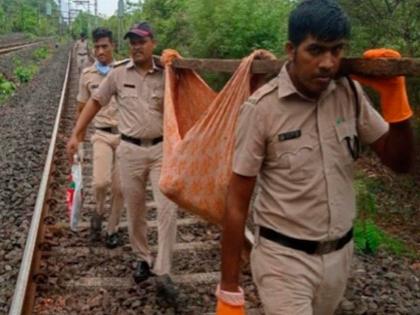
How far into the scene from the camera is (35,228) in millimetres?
6230

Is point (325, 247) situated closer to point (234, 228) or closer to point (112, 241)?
point (234, 228)

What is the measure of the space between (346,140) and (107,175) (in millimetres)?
4084

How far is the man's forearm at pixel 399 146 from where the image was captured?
259 centimetres

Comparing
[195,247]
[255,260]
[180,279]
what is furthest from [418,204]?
[255,260]

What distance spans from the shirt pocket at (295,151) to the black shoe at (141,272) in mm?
3029

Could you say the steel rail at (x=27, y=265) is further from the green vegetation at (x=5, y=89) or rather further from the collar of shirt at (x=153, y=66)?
the green vegetation at (x=5, y=89)

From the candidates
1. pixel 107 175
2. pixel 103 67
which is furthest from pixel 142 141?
pixel 103 67

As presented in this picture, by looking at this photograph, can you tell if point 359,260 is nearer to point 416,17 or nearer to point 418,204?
point 418,204

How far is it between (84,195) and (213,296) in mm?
3545

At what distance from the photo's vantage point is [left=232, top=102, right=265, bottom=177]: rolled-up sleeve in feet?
8.26

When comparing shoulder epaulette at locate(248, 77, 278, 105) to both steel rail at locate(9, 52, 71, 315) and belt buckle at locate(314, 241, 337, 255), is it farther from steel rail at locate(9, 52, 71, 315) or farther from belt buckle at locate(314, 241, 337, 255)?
steel rail at locate(9, 52, 71, 315)

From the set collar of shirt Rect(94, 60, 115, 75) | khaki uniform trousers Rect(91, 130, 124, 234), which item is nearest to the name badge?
khaki uniform trousers Rect(91, 130, 124, 234)

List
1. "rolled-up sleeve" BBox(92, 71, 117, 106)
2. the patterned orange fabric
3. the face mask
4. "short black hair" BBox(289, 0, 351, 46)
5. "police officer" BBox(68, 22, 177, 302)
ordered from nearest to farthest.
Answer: "short black hair" BBox(289, 0, 351, 46) < the patterned orange fabric < "police officer" BBox(68, 22, 177, 302) < "rolled-up sleeve" BBox(92, 71, 117, 106) < the face mask

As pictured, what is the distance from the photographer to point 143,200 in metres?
5.30
